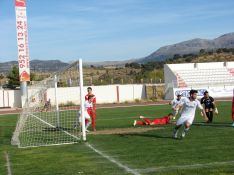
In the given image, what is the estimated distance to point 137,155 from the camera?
13.1 meters

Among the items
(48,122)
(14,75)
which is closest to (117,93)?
(14,75)

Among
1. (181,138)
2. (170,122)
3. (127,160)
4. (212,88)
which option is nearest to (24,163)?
(127,160)

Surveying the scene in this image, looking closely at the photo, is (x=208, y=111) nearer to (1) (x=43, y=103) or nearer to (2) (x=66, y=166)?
(1) (x=43, y=103)

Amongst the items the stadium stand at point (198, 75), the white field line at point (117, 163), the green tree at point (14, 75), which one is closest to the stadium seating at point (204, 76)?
the stadium stand at point (198, 75)

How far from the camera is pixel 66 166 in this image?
39.0 ft

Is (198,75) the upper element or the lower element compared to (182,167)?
upper

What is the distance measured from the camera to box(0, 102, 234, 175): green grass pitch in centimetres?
1095

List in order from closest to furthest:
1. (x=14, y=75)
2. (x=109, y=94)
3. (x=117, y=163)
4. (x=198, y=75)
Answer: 1. (x=117, y=163)
2. (x=109, y=94)
3. (x=198, y=75)
4. (x=14, y=75)

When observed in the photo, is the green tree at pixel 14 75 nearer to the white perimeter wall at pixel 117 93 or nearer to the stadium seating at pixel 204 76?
the white perimeter wall at pixel 117 93

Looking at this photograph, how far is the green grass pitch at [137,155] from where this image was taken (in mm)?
10953

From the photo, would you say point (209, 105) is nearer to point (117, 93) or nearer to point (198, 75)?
point (117, 93)

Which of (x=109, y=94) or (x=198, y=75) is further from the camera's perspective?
(x=198, y=75)

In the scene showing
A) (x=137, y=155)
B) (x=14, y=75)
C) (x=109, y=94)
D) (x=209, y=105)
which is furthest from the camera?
(x=14, y=75)

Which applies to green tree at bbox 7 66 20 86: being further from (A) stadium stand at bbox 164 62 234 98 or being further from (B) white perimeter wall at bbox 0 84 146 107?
(A) stadium stand at bbox 164 62 234 98
